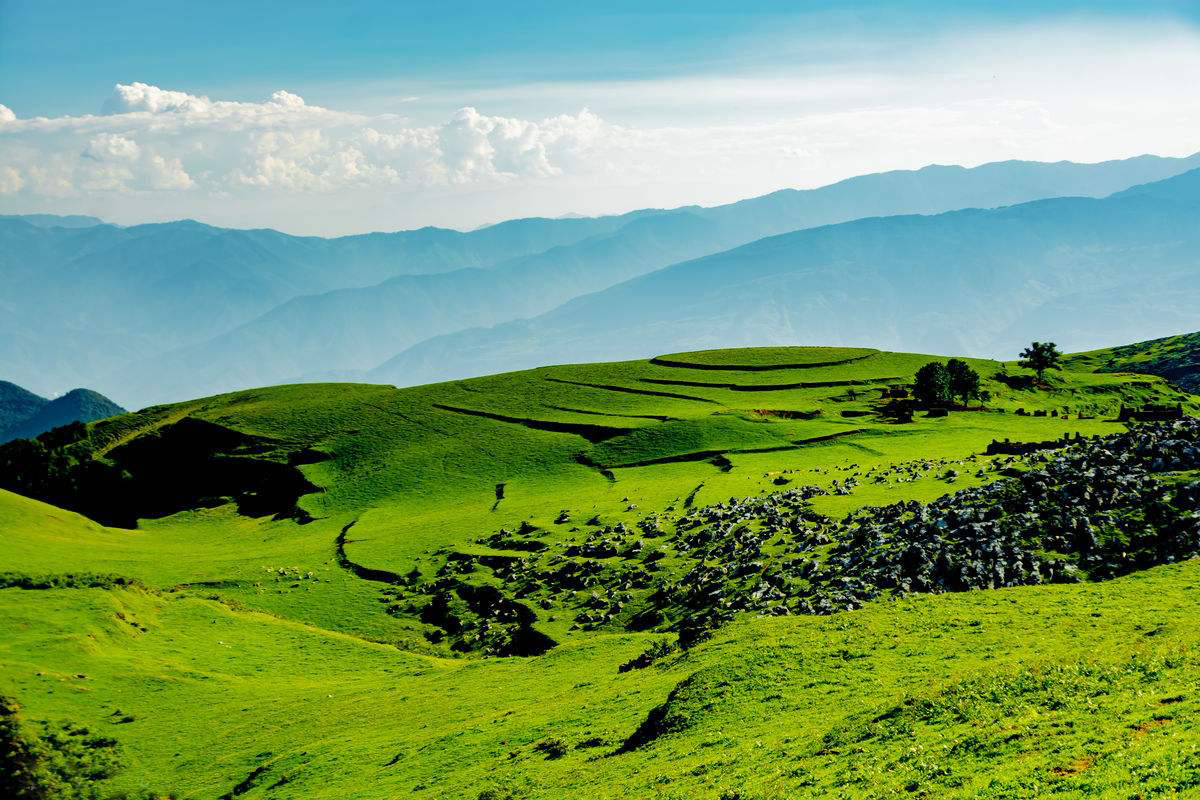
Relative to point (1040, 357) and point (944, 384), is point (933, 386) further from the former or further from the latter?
point (1040, 357)

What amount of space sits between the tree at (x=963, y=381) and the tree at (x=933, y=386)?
779 millimetres

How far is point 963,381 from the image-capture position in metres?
121

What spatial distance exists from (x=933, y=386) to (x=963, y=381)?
4563 millimetres

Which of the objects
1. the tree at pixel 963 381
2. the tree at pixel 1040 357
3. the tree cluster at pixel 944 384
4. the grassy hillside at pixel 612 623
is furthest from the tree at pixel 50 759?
the tree at pixel 1040 357

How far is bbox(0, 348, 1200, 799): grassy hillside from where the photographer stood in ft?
80.6

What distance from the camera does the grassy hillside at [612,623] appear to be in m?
24.6

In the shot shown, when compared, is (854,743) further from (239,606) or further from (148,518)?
(148,518)

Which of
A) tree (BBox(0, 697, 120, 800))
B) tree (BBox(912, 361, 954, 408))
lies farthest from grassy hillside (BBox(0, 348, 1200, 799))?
tree (BBox(912, 361, 954, 408))

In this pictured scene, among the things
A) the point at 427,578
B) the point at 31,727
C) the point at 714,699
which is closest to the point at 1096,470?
the point at 714,699

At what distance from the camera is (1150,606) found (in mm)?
32625

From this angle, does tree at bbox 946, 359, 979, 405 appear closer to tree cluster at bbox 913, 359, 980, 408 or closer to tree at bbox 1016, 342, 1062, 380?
tree cluster at bbox 913, 359, 980, 408

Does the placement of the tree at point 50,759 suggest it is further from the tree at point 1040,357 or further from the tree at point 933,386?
the tree at point 1040,357

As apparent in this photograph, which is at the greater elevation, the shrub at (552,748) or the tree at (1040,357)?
the tree at (1040,357)

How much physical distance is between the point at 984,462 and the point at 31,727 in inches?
2707
